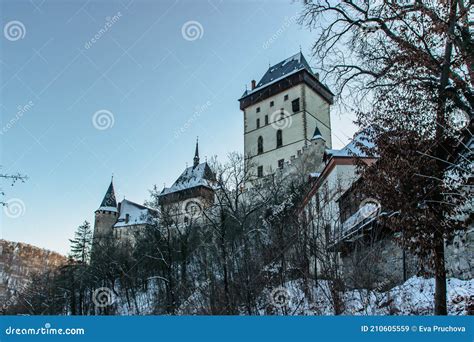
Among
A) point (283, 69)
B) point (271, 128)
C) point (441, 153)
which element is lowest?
point (441, 153)

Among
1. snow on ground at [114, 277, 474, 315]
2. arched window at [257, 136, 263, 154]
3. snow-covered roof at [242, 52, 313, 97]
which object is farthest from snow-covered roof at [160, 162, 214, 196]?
snow on ground at [114, 277, 474, 315]

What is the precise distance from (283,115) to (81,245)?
30.4 metres

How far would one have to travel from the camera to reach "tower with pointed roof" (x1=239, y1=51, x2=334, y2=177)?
52.5m

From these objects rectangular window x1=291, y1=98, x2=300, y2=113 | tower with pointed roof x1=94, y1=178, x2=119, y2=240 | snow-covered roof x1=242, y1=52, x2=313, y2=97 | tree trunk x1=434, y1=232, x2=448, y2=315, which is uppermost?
snow-covered roof x1=242, y1=52, x2=313, y2=97

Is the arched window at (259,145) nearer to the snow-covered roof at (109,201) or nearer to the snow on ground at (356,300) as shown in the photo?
the snow-covered roof at (109,201)

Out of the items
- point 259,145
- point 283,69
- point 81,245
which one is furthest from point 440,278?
point 283,69

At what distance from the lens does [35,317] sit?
4.98m

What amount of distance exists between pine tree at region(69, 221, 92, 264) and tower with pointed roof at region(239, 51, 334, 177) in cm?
2061

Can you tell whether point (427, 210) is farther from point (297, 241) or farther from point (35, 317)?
point (35, 317)

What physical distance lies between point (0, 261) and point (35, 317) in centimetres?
2221

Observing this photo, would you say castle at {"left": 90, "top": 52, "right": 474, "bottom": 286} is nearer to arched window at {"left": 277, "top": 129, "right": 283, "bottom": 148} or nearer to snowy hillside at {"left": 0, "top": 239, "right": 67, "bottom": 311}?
arched window at {"left": 277, "top": 129, "right": 283, "bottom": 148}

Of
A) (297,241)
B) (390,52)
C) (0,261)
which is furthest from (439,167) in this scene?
(0,261)

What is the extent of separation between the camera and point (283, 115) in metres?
55.5

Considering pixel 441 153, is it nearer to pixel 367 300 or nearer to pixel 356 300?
pixel 367 300
